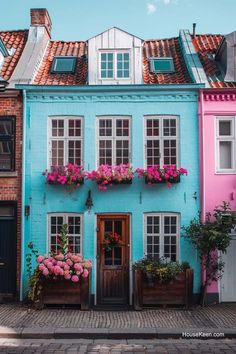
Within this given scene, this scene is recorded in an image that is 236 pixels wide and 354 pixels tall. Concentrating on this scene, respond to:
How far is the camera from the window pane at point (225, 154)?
13.4 m

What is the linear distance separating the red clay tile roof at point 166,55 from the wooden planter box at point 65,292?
21.5 feet

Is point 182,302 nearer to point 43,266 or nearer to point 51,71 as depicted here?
point 43,266

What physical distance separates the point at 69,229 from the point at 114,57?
564 centimetres

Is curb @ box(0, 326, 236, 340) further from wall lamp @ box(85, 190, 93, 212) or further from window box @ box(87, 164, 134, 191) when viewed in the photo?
window box @ box(87, 164, 134, 191)

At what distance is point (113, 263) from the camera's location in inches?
511

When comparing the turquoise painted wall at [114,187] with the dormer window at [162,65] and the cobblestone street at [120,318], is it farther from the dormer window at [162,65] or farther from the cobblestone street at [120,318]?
the dormer window at [162,65]

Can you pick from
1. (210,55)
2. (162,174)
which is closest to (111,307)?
(162,174)

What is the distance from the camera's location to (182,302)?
12.1 metres

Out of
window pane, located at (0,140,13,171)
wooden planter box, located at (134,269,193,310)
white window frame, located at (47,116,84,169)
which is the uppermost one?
white window frame, located at (47,116,84,169)

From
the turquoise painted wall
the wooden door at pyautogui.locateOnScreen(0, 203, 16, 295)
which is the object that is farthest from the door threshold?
the wooden door at pyautogui.locateOnScreen(0, 203, 16, 295)

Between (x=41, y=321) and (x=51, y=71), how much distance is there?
8048 mm

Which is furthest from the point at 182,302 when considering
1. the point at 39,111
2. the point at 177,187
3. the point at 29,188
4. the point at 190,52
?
the point at 190,52

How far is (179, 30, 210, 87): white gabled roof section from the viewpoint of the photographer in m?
13.5

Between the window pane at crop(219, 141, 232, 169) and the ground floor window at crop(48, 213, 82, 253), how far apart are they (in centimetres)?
470
